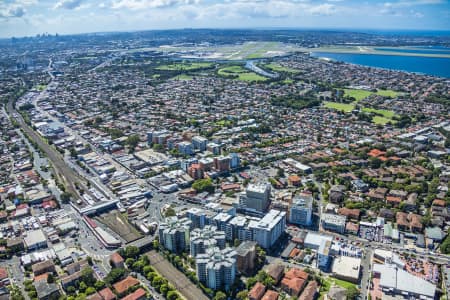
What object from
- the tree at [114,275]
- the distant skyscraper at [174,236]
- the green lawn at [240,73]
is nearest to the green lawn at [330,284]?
the distant skyscraper at [174,236]

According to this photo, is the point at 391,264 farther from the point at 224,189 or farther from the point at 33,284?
the point at 33,284

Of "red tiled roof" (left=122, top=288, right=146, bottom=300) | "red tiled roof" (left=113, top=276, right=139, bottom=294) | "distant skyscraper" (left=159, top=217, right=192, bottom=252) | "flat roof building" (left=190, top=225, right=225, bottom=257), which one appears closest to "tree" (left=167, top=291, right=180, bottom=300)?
"red tiled roof" (left=122, top=288, right=146, bottom=300)

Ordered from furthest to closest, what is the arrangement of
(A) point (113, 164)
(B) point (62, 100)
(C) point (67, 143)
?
(B) point (62, 100) < (C) point (67, 143) < (A) point (113, 164)

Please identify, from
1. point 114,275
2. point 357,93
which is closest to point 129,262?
point 114,275

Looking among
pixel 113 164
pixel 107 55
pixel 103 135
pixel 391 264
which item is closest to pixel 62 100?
pixel 103 135

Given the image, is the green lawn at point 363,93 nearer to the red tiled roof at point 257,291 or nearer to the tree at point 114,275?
the red tiled roof at point 257,291

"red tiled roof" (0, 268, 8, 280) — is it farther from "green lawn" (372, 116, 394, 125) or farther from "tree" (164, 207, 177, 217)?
"green lawn" (372, 116, 394, 125)
